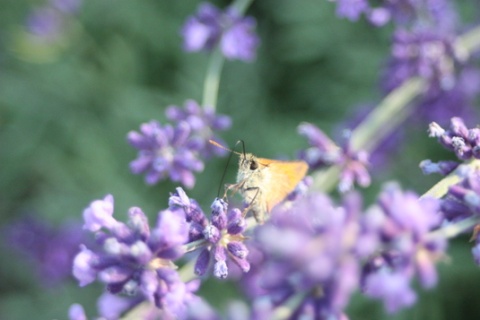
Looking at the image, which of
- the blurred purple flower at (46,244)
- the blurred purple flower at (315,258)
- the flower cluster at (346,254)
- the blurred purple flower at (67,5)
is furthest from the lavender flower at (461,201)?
the blurred purple flower at (67,5)

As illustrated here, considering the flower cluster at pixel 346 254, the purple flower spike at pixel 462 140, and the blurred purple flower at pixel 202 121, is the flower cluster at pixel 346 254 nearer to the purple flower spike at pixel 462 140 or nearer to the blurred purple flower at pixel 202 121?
the purple flower spike at pixel 462 140

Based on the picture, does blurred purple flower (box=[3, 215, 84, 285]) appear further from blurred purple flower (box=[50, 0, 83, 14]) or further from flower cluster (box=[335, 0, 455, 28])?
flower cluster (box=[335, 0, 455, 28])

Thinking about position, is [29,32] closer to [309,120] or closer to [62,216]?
[62,216]

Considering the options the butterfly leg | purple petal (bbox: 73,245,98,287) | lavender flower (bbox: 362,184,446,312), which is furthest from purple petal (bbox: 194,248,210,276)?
lavender flower (bbox: 362,184,446,312)

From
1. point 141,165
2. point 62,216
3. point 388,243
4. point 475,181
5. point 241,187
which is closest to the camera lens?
point 388,243

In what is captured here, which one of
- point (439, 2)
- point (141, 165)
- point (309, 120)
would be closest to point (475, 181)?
point (141, 165)

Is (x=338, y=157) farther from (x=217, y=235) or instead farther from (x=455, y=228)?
(x=455, y=228)
